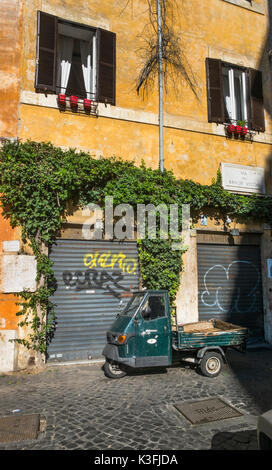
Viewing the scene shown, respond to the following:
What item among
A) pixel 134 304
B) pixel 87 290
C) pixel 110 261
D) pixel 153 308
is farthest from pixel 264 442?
pixel 110 261

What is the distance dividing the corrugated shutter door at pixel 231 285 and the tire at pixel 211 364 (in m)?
2.80

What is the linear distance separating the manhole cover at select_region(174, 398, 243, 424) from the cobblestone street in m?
0.11

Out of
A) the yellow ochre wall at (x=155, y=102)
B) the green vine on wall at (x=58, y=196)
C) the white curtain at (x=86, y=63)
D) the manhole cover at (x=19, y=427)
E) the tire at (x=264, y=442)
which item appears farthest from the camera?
the white curtain at (x=86, y=63)

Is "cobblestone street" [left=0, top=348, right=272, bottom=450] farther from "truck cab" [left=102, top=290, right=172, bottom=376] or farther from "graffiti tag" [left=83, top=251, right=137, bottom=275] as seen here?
"graffiti tag" [left=83, top=251, right=137, bottom=275]

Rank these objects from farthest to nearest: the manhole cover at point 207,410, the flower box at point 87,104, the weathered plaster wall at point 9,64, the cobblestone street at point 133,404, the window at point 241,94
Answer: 1. the window at point 241,94
2. the flower box at point 87,104
3. the weathered plaster wall at point 9,64
4. the manhole cover at point 207,410
5. the cobblestone street at point 133,404

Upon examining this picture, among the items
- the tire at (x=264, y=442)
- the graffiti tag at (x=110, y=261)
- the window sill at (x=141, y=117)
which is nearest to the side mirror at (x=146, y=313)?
the graffiti tag at (x=110, y=261)

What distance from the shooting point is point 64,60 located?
928 centimetres

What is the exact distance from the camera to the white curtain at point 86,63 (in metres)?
9.45

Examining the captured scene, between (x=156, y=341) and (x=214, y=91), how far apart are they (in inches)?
316

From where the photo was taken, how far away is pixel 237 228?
10312 millimetres

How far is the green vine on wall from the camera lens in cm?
752

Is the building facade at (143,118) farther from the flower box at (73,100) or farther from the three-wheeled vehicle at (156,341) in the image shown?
the three-wheeled vehicle at (156,341)

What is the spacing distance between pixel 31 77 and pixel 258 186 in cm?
738

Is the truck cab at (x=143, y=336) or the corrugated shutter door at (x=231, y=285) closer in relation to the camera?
the truck cab at (x=143, y=336)
